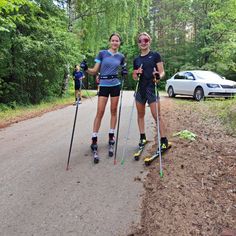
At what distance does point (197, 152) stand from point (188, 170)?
940 millimetres

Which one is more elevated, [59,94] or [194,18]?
[194,18]

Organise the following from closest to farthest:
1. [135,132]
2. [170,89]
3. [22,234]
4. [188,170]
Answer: [22,234] → [188,170] → [135,132] → [170,89]

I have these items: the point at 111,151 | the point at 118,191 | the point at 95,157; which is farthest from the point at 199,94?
the point at 118,191

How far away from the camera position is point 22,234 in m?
3.60

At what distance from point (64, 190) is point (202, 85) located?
42.6 feet

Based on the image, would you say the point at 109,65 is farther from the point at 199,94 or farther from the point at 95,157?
the point at 199,94

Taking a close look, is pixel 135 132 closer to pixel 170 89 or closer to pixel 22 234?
pixel 22 234

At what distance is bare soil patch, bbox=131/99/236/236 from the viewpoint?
12.3 ft

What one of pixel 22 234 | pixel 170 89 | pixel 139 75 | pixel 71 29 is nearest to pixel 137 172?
pixel 139 75

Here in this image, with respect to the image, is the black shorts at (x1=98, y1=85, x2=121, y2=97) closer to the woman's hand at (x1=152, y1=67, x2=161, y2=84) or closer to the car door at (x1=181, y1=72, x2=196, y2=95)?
the woman's hand at (x1=152, y1=67, x2=161, y2=84)

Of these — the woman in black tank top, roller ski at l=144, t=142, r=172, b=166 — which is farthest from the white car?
the woman in black tank top

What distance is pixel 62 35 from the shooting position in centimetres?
1625

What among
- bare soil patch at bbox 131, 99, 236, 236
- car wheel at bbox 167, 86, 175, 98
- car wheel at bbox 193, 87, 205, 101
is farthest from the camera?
car wheel at bbox 167, 86, 175, 98

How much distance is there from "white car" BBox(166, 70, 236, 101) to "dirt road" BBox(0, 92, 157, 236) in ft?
30.9
